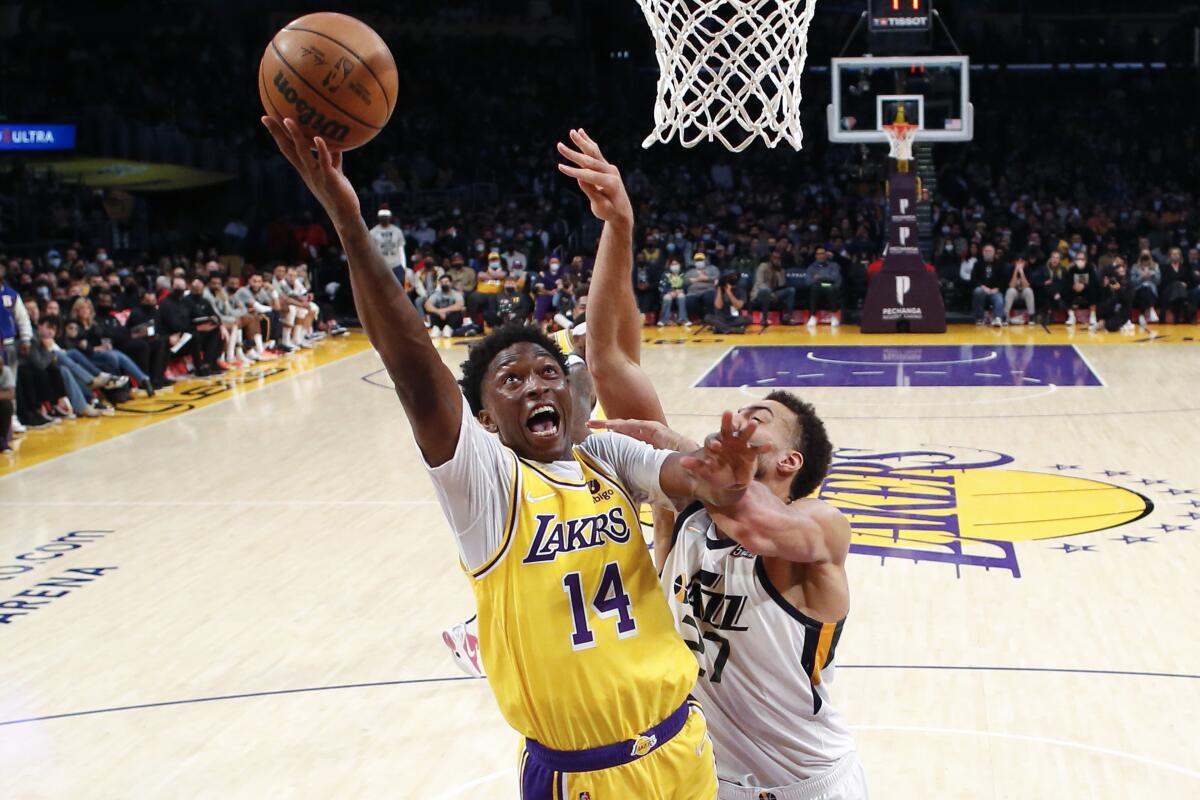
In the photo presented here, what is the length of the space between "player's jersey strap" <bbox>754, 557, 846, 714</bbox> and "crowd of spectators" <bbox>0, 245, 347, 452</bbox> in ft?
31.0

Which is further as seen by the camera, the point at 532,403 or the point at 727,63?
the point at 727,63

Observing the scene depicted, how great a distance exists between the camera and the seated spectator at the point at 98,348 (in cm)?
1346

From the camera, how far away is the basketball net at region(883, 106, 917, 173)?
18016mm

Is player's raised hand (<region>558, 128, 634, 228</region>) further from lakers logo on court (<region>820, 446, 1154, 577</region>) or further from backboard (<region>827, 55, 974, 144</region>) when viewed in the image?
backboard (<region>827, 55, 974, 144</region>)

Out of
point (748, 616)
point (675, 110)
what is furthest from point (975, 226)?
point (748, 616)

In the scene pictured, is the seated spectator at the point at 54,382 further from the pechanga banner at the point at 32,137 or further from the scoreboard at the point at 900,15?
the scoreboard at the point at 900,15

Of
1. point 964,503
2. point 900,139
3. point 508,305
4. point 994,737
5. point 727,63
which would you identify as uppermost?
point 900,139

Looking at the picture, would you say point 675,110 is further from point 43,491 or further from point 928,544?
point 43,491

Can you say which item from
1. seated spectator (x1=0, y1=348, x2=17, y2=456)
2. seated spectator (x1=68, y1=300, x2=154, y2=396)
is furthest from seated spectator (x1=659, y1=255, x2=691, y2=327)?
seated spectator (x1=0, y1=348, x2=17, y2=456)

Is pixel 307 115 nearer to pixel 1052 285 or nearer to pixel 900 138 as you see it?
pixel 900 138

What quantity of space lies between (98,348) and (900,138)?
10.5m

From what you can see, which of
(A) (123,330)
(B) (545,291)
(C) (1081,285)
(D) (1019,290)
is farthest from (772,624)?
(D) (1019,290)

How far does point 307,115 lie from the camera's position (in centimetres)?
302

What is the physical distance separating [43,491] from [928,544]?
6363mm
